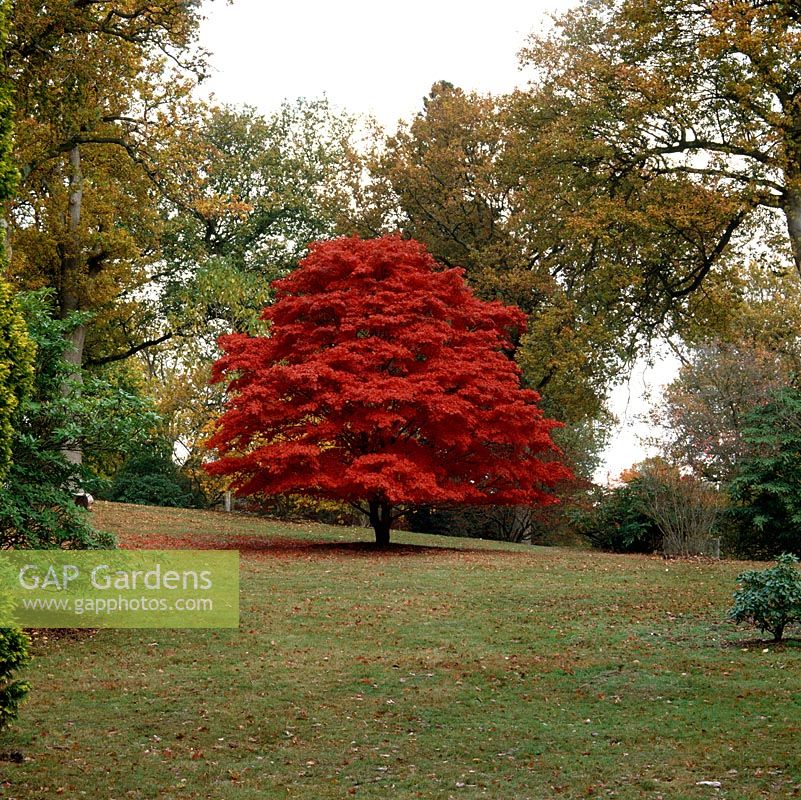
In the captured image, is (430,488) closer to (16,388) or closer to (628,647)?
(628,647)

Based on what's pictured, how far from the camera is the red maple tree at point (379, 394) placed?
17234 millimetres

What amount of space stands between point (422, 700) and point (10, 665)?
3485mm

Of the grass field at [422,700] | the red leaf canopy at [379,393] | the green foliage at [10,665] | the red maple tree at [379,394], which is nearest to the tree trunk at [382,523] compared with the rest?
the red maple tree at [379,394]

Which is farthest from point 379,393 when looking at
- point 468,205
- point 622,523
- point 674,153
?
point 468,205

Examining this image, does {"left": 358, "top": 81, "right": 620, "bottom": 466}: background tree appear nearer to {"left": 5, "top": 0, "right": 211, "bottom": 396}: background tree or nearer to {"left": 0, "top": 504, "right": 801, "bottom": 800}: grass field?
{"left": 5, "top": 0, "right": 211, "bottom": 396}: background tree

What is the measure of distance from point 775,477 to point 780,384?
663cm

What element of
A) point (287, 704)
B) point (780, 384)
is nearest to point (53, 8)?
point (287, 704)

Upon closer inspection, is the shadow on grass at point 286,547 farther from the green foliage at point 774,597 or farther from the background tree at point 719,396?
the background tree at point 719,396

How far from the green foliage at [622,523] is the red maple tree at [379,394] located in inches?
176

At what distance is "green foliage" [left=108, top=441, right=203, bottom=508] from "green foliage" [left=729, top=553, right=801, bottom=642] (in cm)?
2184

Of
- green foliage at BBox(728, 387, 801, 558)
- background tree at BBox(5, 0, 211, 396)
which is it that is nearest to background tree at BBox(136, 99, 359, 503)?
background tree at BBox(5, 0, 211, 396)

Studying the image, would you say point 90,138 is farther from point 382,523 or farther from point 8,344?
point 8,344

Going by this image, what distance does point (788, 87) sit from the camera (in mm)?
15141

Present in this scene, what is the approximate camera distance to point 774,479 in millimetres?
21172
